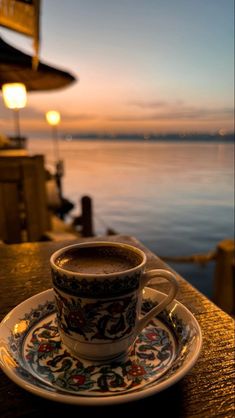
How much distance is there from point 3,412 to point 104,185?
1019 inches

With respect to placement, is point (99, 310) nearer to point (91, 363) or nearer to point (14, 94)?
point (91, 363)

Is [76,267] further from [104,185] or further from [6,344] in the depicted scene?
[104,185]

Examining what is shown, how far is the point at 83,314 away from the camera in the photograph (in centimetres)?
69

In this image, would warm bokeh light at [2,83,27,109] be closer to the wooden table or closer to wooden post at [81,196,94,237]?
wooden post at [81,196,94,237]

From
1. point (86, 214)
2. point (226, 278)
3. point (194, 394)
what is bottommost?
point (226, 278)

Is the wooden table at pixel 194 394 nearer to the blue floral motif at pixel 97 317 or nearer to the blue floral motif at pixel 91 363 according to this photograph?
the blue floral motif at pixel 91 363

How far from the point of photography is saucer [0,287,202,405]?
0.58 m

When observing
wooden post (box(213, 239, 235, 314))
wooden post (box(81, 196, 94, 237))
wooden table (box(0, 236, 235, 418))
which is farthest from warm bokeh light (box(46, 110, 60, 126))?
wooden table (box(0, 236, 235, 418))

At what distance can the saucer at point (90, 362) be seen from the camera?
1.89ft

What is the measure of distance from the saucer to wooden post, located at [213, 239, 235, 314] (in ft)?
11.6

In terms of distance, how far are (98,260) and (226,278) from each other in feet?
12.3

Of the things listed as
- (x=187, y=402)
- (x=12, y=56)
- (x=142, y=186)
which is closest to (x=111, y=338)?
(x=187, y=402)

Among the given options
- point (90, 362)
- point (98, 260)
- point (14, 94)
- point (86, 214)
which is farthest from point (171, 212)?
point (90, 362)

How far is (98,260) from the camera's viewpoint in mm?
868
